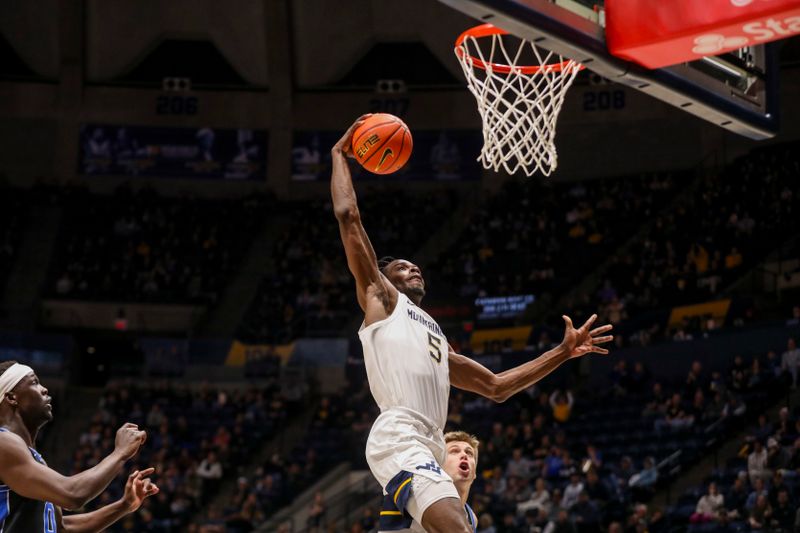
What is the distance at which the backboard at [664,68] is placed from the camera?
211 inches

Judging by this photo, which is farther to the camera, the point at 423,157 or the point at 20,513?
the point at 423,157

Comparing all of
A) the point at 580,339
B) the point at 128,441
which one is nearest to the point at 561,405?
the point at 580,339

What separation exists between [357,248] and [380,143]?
70 centimetres

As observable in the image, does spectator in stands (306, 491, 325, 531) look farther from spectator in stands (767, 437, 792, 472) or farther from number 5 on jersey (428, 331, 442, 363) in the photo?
number 5 on jersey (428, 331, 442, 363)

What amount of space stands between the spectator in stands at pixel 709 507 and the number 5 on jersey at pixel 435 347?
8.73 metres

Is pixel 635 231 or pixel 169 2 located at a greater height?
pixel 169 2

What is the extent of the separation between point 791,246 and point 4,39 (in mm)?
20411

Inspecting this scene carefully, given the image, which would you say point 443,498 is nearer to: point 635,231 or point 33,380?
point 33,380

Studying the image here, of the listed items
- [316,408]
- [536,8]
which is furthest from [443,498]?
[316,408]

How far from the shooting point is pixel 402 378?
5391 mm

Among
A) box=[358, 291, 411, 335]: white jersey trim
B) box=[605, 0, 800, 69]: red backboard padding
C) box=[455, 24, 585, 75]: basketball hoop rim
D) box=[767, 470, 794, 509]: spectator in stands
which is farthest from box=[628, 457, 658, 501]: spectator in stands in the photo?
box=[358, 291, 411, 335]: white jersey trim

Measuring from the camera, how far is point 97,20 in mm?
28562

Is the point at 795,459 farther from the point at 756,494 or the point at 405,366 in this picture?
the point at 405,366

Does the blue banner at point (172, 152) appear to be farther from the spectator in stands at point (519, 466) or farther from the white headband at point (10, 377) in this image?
the white headband at point (10, 377)
